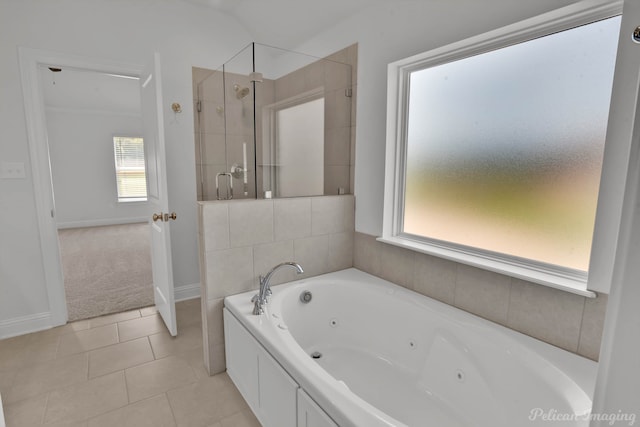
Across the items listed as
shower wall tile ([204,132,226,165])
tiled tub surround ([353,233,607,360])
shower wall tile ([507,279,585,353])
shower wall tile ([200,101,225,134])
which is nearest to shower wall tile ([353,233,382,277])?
tiled tub surround ([353,233,607,360])

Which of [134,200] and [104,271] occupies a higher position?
[134,200]

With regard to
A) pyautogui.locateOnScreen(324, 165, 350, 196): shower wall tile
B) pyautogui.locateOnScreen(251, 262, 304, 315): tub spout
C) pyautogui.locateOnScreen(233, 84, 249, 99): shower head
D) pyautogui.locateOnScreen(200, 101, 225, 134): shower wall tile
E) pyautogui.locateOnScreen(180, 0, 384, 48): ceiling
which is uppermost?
pyautogui.locateOnScreen(180, 0, 384, 48): ceiling

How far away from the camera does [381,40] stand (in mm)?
2197

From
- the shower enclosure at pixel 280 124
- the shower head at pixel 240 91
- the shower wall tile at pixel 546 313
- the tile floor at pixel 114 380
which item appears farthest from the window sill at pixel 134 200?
the shower wall tile at pixel 546 313

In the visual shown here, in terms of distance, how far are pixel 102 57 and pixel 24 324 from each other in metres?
2.12

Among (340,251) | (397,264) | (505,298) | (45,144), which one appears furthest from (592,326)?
(45,144)

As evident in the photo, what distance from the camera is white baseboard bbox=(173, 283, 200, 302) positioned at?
3139 millimetres

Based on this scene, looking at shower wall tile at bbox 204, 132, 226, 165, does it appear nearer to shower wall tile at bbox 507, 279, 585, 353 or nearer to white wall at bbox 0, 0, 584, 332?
white wall at bbox 0, 0, 584, 332

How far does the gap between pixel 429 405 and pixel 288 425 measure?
0.71 metres

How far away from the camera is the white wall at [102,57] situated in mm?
2314

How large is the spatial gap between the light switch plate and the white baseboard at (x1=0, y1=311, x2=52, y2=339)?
3.47 feet

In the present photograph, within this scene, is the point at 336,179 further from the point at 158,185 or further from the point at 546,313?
the point at 546,313

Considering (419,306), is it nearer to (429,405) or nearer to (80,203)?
(429,405)

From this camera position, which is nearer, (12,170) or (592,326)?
(592,326)
